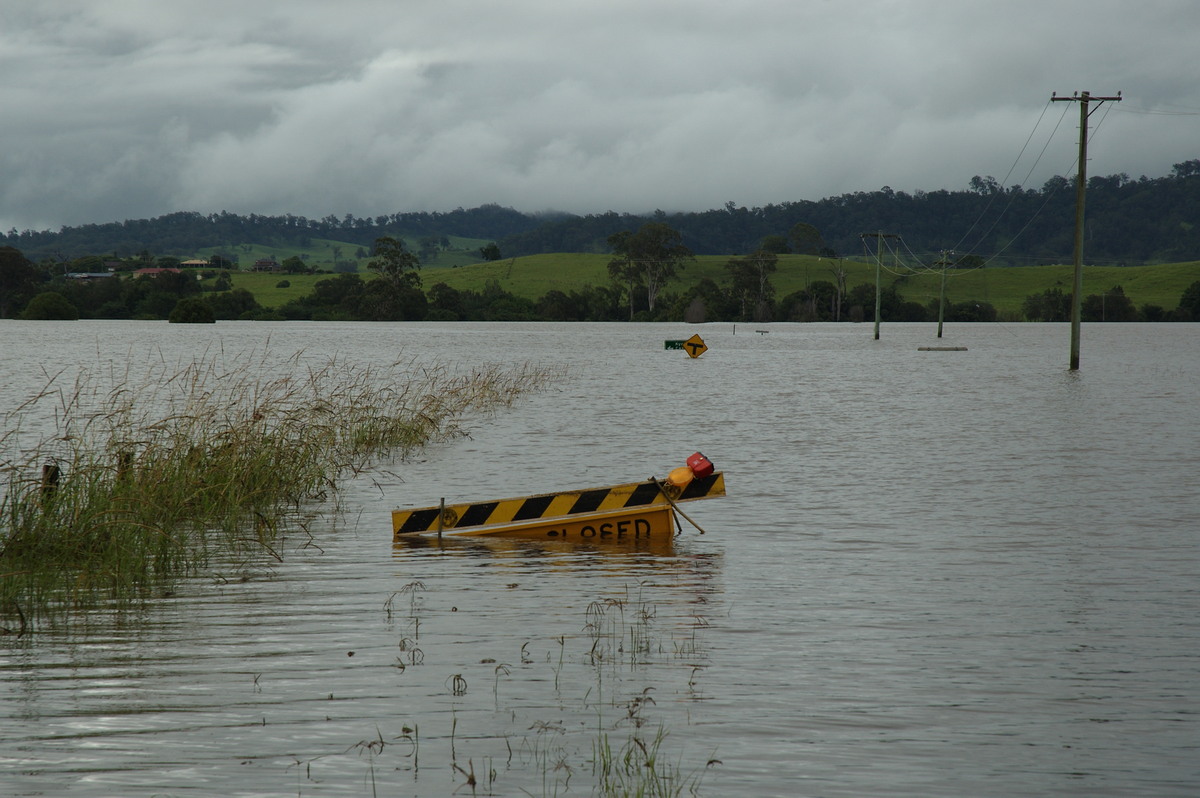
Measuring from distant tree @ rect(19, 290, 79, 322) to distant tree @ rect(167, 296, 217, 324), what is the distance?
1679 centimetres

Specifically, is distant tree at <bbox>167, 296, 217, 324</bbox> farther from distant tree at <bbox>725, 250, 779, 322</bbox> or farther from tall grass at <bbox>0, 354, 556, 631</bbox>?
tall grass at <bbox>0, 354, 556, 631</bbox>

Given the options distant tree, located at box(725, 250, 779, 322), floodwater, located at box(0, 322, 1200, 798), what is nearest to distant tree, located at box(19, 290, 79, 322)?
distant tree, located at box(725, 250, 779, 322)

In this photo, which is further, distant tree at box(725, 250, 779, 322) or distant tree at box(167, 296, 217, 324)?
distant tree at box(725, 250, 779, 322)

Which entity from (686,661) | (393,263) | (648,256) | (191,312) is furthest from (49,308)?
(686,661)

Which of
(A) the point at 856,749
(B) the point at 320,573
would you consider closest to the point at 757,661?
(A) the point at 856,749

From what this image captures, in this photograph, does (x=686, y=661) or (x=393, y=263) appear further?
(x=393, y=263)

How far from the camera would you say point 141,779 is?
Result: 18.1 feet

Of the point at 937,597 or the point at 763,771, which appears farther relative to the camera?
the point at 937,597

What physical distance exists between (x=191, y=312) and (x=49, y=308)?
22.1 m

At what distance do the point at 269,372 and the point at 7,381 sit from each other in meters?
9.57

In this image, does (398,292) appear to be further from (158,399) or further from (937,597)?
(937,597)

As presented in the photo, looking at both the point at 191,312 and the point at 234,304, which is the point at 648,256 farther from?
the point at 191,312

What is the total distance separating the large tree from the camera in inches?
7303

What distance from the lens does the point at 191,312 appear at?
6014 inches
